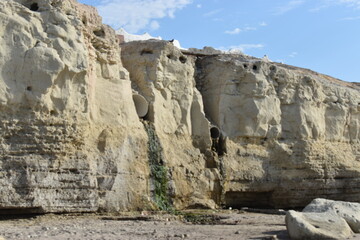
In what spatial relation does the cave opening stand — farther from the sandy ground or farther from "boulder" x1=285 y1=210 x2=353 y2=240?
"boulder" x1=285 y1=210 x2=353 y2=240

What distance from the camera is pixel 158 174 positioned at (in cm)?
1519

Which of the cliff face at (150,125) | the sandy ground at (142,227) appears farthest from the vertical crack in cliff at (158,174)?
the sandy ground at (142,227)

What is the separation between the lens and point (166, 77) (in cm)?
1686

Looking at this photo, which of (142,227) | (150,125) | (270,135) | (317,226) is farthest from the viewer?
(270,135)

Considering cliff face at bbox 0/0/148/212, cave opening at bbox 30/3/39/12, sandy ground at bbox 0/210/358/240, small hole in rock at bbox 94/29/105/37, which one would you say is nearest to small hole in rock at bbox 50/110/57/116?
cliff face at bbox 0/0/148/212

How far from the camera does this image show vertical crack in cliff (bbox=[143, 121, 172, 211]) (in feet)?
49.0

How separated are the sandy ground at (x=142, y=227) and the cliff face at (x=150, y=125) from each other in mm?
717

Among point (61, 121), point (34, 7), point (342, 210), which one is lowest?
point (342, 210)

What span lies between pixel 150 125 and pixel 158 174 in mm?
1558

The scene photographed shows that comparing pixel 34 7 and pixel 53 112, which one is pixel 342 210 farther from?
pixel 34 7

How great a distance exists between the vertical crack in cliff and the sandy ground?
3.98 ft

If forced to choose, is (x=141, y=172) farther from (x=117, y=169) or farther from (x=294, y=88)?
(x=294, y=88)

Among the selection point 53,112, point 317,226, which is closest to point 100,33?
point 53,112

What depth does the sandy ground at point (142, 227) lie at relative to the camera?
993cm
